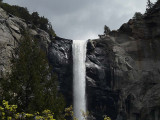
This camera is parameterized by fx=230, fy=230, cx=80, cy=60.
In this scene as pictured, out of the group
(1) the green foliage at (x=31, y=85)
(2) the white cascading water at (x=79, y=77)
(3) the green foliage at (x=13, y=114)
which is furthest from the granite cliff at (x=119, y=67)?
(3) the green foliage at (x=13, y=114)

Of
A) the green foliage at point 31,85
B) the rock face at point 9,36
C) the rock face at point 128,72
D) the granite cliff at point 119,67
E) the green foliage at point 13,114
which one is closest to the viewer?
the green foliage at point 13,114

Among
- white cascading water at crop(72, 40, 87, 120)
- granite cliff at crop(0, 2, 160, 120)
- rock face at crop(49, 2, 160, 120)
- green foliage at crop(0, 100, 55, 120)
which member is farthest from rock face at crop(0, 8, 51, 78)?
green foliage at crop(0, 100, 55, 120)

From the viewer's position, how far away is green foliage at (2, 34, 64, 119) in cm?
1620

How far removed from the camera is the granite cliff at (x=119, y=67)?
38.8m

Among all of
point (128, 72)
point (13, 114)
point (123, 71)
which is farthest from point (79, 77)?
point (13, 114)

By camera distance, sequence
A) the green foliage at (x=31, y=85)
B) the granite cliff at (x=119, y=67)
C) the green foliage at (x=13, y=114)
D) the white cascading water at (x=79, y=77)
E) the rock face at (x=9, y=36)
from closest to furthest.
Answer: the green foliage at (x=13, y=114), the green foliage at (x=31, y=85), the rock face at (x=9, y=36), the granite cliff at (x=119, y=67), the white cascading water at (x=79, y=77)

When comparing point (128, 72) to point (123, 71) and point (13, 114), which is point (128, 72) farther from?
point (13, 114)

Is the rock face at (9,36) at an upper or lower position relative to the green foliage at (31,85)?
upper

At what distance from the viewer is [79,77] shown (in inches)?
1658

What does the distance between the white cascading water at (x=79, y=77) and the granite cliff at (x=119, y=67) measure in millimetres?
849

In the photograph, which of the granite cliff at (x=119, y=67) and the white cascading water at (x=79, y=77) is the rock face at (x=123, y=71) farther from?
the white cascading water at (x=79, y=77)

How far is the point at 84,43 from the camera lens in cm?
4625

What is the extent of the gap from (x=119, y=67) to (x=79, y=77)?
749 centimetres

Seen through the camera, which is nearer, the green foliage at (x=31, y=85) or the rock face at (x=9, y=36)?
the green foliage at (x=31, y=85)
